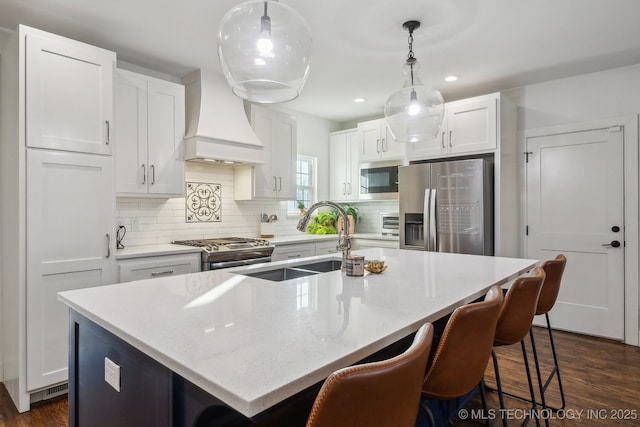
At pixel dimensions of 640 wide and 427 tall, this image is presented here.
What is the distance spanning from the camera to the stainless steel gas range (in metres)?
3.25

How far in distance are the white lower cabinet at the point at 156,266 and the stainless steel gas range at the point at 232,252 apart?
0.10 metres

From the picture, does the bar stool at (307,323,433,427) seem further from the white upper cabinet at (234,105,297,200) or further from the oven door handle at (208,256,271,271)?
the white upper cabinet at (234,105,297,200)

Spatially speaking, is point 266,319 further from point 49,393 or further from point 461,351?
point 49,393

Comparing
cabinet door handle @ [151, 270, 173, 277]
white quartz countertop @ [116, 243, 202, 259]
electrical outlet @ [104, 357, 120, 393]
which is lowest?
electrical outlet @ [104, 357, 120, 393]

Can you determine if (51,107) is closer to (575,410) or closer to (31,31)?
(31,31)

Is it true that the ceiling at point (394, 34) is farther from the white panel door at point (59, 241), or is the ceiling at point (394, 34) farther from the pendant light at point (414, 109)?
the white panel door at point (59, 241)

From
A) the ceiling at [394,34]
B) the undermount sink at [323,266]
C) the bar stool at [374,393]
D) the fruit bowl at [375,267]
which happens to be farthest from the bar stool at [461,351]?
the ceiling at [394,34]

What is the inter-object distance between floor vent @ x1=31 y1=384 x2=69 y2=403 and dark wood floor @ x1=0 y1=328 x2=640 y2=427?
0.14 feet

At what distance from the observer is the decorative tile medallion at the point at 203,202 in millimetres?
3920

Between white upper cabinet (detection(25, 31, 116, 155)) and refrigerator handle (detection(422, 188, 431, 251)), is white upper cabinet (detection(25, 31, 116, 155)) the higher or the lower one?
the higher one

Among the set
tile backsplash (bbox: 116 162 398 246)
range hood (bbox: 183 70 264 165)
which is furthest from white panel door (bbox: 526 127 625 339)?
range hood (bbox: 183 70 264 165)

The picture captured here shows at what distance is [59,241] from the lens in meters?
2.52

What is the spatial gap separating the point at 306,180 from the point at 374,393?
4.75m

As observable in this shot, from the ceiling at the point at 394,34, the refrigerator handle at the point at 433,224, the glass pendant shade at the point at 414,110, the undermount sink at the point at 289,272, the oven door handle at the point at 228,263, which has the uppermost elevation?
the ceiling at the point at 394,34
